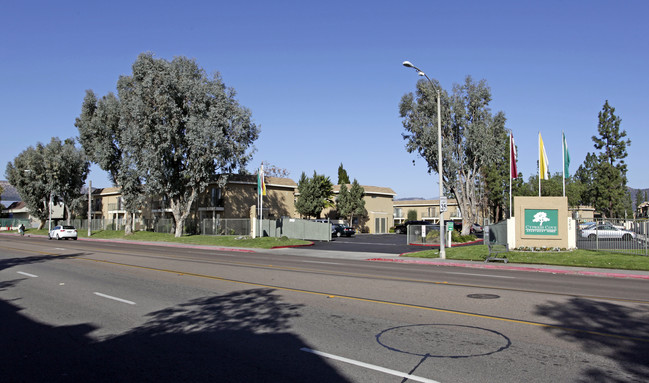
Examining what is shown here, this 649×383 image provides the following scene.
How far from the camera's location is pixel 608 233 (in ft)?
94.0

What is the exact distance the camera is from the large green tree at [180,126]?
44.6 metres

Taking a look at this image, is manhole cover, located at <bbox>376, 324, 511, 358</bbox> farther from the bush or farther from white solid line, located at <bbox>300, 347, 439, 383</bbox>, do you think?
the bush

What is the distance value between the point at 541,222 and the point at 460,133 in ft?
68.5

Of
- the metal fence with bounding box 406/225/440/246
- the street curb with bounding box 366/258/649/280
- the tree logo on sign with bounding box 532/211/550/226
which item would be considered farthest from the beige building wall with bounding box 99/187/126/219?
the tree logo on sign with bounding box 532/211/550/226

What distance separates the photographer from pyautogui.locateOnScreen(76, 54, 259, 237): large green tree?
1754 inches

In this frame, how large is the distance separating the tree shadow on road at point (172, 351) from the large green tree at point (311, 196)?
5241 centimetres

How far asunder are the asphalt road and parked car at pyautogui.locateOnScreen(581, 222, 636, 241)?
535 inches

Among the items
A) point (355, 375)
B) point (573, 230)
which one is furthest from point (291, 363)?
point (573, 230)

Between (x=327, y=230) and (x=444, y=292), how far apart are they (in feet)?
107

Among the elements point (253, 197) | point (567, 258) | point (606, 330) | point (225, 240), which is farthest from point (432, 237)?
point (606, 330)

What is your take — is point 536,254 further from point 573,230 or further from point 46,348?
point 46,348

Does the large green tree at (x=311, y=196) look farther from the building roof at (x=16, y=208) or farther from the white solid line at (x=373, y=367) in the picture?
the building roof at (x=16, y=208)

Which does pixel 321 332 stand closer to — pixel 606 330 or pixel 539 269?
pixel 606 330

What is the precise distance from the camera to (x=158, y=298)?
11281 millimetres
